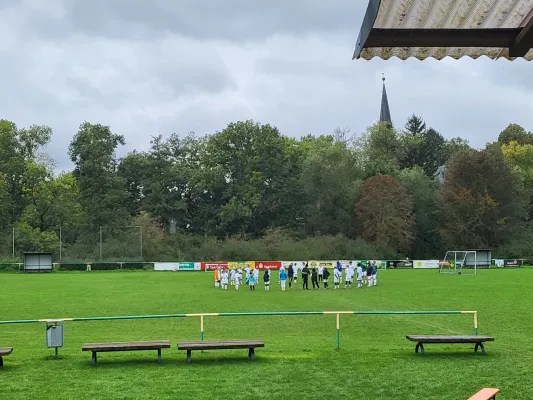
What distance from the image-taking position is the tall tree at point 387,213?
74188 mm

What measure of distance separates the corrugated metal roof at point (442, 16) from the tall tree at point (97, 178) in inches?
3000

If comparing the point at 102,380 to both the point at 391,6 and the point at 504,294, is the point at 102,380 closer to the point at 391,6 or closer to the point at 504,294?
the point at 391,6

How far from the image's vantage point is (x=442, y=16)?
5172 millimetres

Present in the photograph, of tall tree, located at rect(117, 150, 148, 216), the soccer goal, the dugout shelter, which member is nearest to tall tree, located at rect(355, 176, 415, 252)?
the soccer goal

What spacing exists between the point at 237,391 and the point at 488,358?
5.69m

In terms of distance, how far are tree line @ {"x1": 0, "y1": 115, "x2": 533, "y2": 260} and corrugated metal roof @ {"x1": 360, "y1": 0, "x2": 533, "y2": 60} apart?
221ft

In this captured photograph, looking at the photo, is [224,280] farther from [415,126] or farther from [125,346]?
[415,126]

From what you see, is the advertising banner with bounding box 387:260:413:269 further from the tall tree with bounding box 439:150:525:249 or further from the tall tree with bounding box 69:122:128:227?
the tall tree with bounding box 69:122:128:227

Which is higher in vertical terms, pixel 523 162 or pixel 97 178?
pixel 523 162

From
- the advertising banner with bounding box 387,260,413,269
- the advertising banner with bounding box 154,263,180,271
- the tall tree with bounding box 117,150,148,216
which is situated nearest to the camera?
the advertising banner with bounding box 154,263,180,271

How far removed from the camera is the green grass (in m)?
10.2

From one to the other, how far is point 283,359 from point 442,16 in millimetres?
8957

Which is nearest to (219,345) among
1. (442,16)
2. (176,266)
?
(442,16)

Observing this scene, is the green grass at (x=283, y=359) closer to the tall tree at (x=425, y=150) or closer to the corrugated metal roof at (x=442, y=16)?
the corrugated metal roof at (x=442, y=16)
